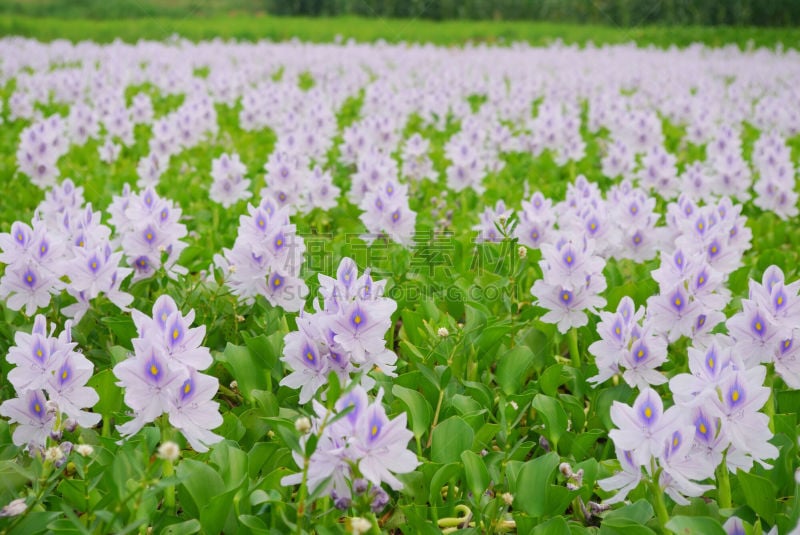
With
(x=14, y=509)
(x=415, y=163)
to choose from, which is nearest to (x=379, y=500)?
(x=14, y=509)

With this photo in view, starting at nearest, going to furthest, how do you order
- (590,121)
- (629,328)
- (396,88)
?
(629,328) → (590,121) → (396,88)

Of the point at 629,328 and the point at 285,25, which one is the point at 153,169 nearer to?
the point at 629,328

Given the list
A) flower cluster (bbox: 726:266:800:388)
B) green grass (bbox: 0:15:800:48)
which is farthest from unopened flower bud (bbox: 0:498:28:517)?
green grass (bbox: 0:15:800:48)

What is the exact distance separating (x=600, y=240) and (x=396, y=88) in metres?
6.62

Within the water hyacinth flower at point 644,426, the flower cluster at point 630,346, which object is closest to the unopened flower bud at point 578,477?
the water hyacinth flower at point 644,426

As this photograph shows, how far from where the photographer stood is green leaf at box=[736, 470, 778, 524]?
1.70 metres

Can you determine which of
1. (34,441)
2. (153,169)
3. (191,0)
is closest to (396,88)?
(153,169)

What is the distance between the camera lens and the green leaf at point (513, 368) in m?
2.39

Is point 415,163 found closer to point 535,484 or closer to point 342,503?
point 535,484

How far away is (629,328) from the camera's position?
83.4 inches

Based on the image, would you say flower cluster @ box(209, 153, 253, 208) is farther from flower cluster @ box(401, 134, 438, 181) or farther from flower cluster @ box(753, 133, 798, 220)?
flower cluster @ box(753, 133, 798, 220)

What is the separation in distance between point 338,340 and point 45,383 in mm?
748

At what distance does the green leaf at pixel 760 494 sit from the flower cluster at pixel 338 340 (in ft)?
3.02

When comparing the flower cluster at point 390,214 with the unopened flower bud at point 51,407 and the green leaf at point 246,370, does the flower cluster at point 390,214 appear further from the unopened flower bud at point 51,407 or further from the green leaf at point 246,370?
the unopened flower bud at point 51,407
